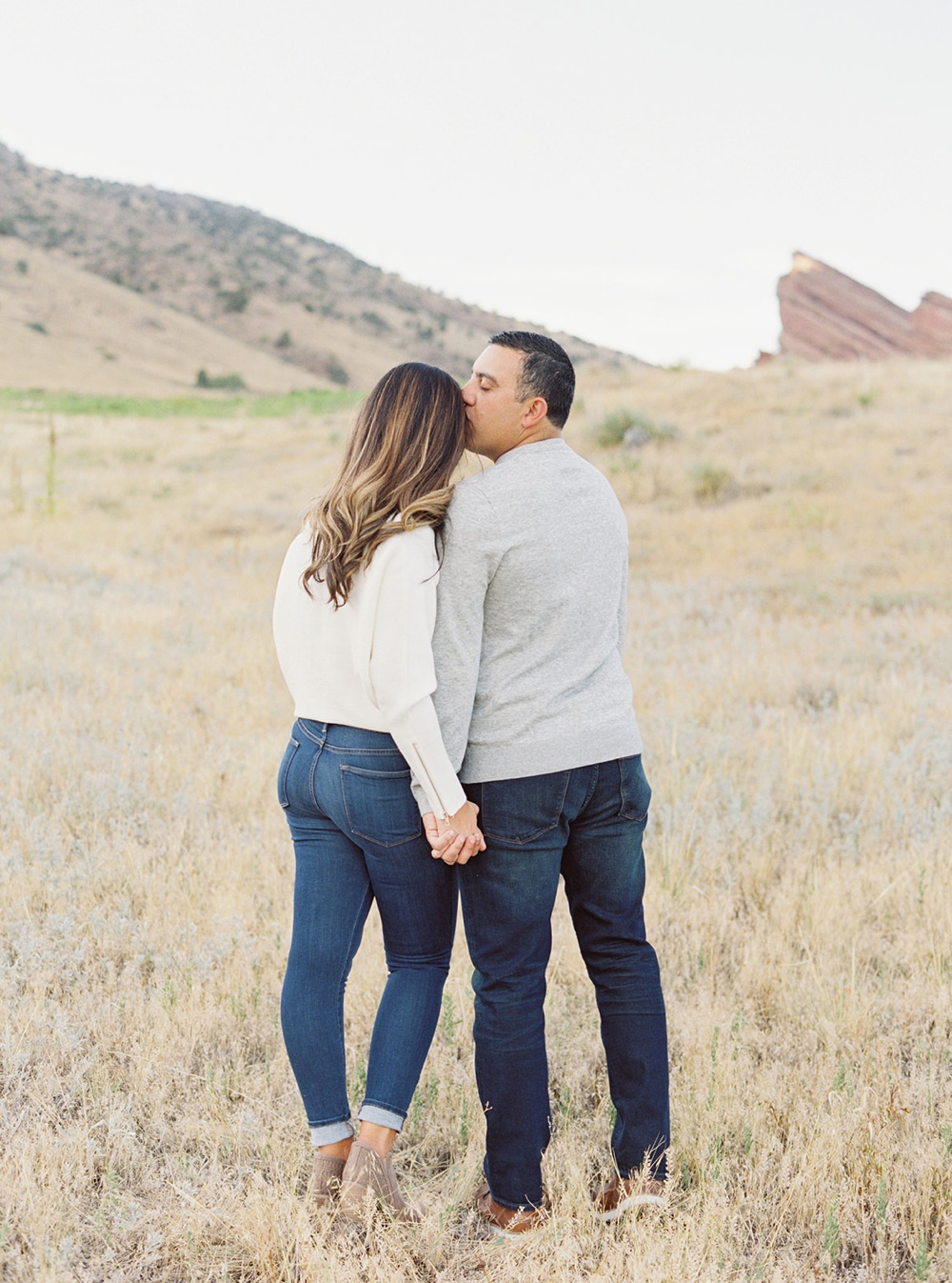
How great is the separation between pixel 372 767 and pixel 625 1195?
128 centimetres

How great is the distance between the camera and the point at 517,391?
2.22 metres

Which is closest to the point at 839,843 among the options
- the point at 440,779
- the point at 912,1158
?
the point at 912,1158

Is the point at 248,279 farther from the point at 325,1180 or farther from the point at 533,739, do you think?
the point at 325,1180

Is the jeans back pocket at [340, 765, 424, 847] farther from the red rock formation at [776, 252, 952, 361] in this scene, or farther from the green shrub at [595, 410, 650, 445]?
the red rock formation at [776, 252, 952, 361]

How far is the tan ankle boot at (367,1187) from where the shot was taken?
7.25 feet

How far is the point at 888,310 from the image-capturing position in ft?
149

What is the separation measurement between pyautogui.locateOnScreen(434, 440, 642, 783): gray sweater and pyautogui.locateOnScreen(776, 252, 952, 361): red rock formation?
1716 inches

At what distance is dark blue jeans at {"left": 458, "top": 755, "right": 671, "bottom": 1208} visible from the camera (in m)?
2.21

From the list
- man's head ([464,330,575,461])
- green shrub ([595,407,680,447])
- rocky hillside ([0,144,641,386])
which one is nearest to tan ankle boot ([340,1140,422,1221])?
man's head ([464,330,575,461])

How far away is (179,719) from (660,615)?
508 centimetres

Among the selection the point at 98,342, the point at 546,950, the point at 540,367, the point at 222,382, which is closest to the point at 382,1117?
the point at 546,950

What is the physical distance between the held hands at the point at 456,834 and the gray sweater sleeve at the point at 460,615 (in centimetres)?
8

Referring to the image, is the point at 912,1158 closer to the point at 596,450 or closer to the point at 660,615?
the point at 660,615

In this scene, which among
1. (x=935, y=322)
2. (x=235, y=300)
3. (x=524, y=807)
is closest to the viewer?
(x=524, y=807)
